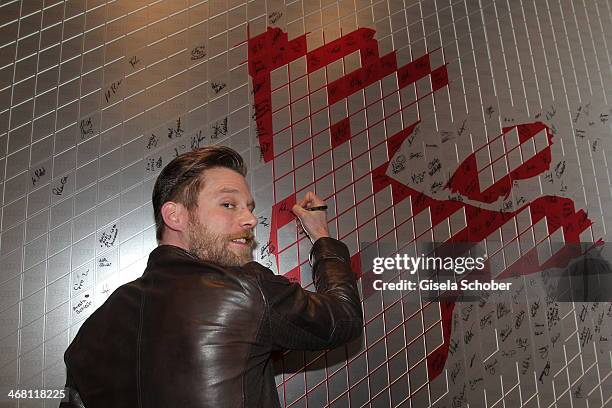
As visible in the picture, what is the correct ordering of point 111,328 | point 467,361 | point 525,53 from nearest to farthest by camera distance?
point 111,328, point 467,361, point 525,53

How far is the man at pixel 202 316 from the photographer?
736mm

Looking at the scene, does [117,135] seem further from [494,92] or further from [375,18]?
[494,92]

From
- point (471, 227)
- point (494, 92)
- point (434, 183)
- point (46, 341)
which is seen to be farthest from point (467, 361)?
point (46, 341)

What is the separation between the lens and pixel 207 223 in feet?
2.85

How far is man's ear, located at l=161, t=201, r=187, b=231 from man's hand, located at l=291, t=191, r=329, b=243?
325 millimetres

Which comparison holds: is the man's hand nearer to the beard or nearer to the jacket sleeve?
the jacket sleeve

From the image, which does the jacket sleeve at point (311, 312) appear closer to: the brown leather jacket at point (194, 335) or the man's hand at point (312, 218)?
the brown leather jacket at point (194, 335)

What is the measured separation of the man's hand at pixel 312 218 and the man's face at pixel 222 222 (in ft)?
0.85

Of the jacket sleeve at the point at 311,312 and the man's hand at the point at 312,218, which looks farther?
the man's hand at the point at 312,218

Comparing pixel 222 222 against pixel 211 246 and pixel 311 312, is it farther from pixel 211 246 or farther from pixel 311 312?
pixel 311 312

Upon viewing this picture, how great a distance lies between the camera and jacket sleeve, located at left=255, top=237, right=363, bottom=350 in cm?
79

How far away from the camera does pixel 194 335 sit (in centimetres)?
74

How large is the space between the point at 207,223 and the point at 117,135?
550 mm

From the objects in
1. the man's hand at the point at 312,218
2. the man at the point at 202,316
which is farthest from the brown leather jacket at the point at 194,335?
the man's hand at the point at 312,218
